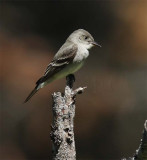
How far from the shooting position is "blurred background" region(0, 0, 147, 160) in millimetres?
10547

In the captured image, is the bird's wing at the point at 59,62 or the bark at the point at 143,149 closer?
the bark at the point at 143,149

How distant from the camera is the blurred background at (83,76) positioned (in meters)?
10.5

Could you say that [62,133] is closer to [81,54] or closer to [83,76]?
[81,54]

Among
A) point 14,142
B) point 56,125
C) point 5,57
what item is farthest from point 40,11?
point 56,125

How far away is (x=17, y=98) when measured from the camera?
11.1 meters

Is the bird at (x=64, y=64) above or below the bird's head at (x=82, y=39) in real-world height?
below

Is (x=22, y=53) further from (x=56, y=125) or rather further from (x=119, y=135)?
(x=56, y=125)

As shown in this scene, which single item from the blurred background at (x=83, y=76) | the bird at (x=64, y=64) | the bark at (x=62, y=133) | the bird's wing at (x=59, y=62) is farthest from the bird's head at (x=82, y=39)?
the blurred background at (x=83, y=76)

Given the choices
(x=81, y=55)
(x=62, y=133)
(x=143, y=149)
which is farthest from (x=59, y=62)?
(x=143, y=149)

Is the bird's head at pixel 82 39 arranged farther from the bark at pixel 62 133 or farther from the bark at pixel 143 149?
the bark at pixel 143 149

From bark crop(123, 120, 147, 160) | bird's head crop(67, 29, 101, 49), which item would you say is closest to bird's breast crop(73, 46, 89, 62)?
bird's head crop(67, 29, 101, 49)

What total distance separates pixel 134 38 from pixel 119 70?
107 centimetres

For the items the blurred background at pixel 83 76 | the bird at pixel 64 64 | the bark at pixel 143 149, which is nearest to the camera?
the bark at pixel 143 149

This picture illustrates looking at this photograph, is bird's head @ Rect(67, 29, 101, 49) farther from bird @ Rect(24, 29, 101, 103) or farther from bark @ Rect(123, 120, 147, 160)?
bark @ Rect(123, 120, 147, 160)
